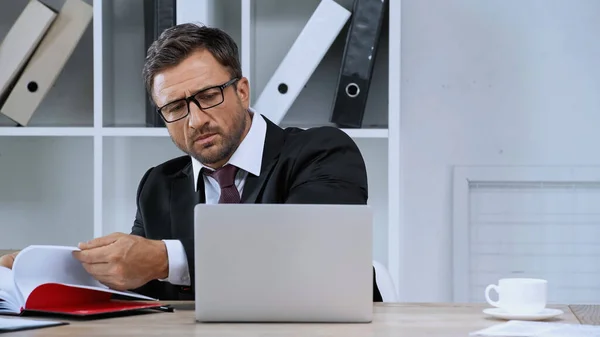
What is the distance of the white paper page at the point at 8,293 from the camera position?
4.86 ft

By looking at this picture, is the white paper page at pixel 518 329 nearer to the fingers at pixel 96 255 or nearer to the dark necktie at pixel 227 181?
the fingers at pixel 96 255

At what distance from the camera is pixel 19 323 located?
1.31 metres

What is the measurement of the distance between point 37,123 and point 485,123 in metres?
1.44

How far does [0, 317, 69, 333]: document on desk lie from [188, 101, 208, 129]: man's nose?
692 millimetres

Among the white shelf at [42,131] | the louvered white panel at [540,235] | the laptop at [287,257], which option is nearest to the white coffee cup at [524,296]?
the laptop at [287,257]

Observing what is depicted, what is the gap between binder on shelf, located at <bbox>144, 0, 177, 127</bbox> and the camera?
258 cm

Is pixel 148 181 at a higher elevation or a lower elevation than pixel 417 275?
higher

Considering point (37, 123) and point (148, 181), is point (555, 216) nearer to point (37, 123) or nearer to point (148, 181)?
point (148, 181)

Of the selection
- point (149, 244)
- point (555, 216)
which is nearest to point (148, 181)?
point (149, 244)

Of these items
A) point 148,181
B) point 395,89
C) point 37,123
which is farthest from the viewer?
point 37,123

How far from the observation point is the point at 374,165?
280 centimetres

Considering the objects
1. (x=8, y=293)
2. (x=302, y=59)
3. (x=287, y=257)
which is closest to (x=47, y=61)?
(x=302, y=59)

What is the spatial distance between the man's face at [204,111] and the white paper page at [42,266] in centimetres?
54

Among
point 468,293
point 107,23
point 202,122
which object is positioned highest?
point 107,23
